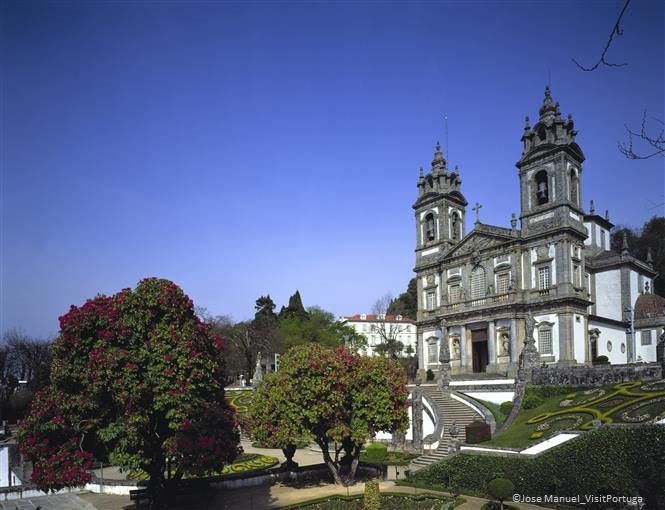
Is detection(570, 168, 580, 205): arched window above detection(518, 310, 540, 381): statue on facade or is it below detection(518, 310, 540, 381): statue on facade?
above

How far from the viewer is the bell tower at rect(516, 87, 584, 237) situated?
37.3 meters

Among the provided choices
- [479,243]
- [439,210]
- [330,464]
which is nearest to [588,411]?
[330,464]

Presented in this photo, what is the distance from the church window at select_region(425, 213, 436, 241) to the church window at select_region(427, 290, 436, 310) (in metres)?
5.06

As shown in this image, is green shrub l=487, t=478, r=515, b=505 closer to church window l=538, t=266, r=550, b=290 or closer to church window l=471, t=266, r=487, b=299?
church window l=538, t=266, r=550, b=290

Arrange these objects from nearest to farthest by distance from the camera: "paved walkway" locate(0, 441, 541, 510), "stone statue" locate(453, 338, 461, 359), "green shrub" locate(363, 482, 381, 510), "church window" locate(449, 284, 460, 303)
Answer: "green shrub" locate(363, 482, 381, 510) → "paved walkway" locate(0, 441, 541, 510) → "stone statue" locate(453, 338, 461, 359) → "church window" locate(449, 284, 460, 303)

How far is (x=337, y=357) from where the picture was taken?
63.5 feet

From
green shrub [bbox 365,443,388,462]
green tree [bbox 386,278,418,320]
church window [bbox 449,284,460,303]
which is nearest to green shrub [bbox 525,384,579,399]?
green shrub [bbox 365,443,388,462]

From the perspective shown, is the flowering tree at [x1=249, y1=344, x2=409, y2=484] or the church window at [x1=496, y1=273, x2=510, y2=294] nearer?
the flowering tree at [x1=249, y1=344, x2=409, y2=484]

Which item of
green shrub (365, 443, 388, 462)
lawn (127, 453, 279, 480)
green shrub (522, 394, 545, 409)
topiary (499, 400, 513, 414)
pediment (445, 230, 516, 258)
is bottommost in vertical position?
lawn (127, 453, 279, 480)

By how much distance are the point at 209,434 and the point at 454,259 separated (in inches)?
1299

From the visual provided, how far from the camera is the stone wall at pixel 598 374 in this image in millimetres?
23562

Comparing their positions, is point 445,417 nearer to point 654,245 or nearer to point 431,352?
point 431,352

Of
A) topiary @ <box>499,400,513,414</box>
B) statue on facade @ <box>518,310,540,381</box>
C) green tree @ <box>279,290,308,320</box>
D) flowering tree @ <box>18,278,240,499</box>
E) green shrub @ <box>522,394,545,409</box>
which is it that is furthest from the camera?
green tree @ <box>279,290,308,320</box>

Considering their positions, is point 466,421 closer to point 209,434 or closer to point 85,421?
point 209,434
